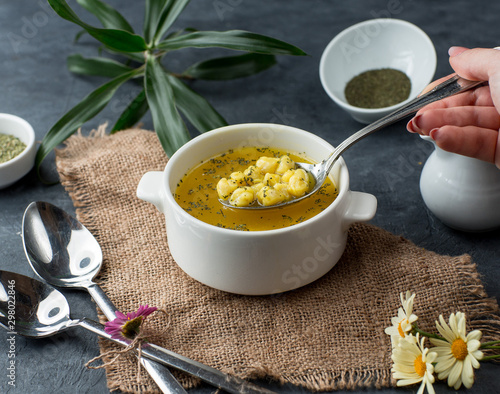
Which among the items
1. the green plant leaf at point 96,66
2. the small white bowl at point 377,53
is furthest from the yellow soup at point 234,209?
the green plant leaf at point 96,66

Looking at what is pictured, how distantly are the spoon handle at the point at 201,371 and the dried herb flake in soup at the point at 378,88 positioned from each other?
1.19 meters

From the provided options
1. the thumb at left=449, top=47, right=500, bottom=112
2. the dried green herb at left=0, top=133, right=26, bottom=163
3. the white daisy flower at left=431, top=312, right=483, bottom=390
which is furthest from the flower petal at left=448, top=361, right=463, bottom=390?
the dried green herb at left=0, top=133, right=26, bottom=163

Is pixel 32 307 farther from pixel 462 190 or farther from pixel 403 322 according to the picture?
pixel 462 190

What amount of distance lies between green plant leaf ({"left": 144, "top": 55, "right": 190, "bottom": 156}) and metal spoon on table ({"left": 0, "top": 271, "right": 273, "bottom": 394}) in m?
0.59

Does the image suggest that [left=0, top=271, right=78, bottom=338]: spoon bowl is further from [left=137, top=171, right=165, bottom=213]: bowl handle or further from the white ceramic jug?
the white ceramic jug

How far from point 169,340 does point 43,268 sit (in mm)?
410

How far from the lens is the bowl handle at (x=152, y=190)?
1.56m

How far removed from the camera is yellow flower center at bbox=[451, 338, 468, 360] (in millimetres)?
1273

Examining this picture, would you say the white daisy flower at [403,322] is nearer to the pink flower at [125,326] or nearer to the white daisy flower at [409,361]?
the white daisy flower at [409,361]

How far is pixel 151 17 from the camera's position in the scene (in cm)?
222

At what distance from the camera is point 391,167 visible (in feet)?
6.45

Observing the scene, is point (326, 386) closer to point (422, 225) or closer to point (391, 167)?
point (422, 225)

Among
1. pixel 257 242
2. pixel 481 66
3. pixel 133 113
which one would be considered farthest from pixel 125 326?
pixel 481 66

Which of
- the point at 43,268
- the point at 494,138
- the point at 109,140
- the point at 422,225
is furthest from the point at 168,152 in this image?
the point at 494,138
